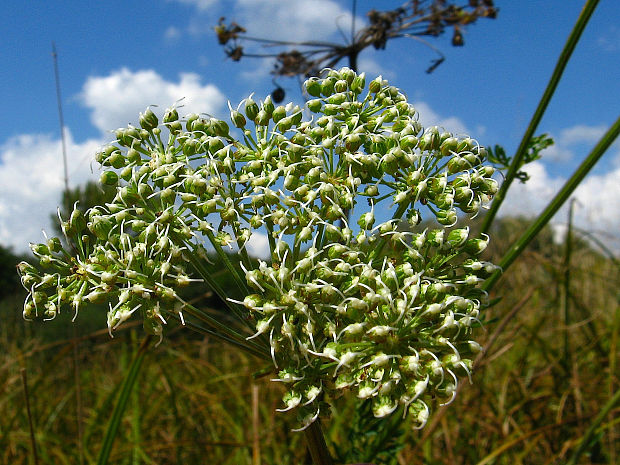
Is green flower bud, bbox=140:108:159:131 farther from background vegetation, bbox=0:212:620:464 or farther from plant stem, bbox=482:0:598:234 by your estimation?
background vegetation, bbox=0:212:620:464

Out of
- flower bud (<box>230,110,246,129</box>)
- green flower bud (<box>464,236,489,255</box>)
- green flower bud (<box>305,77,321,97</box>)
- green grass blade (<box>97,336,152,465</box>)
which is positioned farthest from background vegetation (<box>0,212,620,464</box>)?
flower bud (<box>230,110,246,129</box>)

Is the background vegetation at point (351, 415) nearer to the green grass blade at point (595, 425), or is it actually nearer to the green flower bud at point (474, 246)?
the green grass blade at point (595, 425)

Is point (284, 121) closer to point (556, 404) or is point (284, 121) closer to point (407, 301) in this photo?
point (407, 301)

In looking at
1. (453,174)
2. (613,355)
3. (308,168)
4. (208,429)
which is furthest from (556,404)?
(308,168)

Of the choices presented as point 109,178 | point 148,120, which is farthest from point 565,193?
point 109,178

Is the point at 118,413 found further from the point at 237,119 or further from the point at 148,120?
the point at 237,119

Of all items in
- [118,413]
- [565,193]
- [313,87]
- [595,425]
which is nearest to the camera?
[313,87]

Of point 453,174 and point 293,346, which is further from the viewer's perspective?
point 453,174
